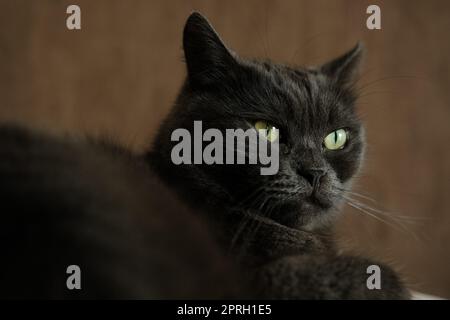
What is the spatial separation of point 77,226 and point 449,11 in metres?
2.22

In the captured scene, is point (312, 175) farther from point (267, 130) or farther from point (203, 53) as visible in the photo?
point (203, 53)

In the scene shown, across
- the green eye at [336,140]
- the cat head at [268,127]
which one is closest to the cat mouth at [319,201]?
the cat head at [268,127]

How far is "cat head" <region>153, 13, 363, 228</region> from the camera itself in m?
1.00

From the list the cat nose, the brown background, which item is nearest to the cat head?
the cat nose

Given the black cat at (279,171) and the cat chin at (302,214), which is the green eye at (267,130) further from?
the cat chin at (302,214)

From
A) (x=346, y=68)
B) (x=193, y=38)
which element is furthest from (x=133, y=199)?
(x=346, y=68)

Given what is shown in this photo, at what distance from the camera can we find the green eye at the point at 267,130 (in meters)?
1.03

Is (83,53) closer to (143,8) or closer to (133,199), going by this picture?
(143,8)

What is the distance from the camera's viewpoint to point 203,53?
1.11 meters

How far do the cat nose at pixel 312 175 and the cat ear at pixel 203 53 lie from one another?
0.30 metres

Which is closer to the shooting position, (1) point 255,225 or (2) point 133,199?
(2) point 133,199

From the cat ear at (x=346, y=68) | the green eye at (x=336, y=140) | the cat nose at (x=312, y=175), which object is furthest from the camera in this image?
the cat ear at (x=346, y=68)

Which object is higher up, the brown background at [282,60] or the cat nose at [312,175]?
the brown background at [282,60]

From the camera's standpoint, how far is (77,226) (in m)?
0.60
